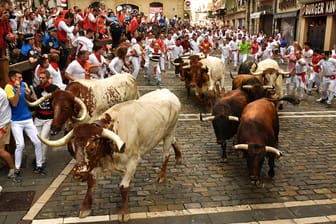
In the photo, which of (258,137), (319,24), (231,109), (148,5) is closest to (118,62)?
(231,109)

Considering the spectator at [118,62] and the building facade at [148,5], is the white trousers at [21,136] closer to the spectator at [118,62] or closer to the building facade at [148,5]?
the spectator at [118,62]

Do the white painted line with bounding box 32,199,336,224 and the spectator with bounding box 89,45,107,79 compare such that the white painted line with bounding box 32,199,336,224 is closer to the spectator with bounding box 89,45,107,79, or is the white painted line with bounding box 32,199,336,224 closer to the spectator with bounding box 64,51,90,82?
the spectator with bounding box 64,51,90,82

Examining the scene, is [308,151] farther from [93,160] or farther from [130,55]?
[130,55]

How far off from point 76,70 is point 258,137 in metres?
5.16

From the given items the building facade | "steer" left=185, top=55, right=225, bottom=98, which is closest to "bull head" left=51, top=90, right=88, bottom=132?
"steer" left=185, top=55, right=225, bottom=98

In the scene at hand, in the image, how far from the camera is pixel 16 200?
632 cm

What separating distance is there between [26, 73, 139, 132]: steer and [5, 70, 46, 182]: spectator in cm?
40

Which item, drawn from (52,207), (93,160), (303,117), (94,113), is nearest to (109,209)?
(52,207)

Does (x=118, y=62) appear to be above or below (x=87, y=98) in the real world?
above

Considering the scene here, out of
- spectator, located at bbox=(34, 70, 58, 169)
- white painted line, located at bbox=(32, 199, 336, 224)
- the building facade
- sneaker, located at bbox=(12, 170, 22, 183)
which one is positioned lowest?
white painted line, located at bbox=(32, 199, 336, 224)

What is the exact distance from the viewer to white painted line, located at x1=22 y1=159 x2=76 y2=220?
583 cm

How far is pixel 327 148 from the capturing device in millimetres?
8812

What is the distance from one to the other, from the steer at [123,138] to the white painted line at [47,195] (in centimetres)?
102

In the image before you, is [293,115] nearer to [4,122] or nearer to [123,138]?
→ [123,138]
